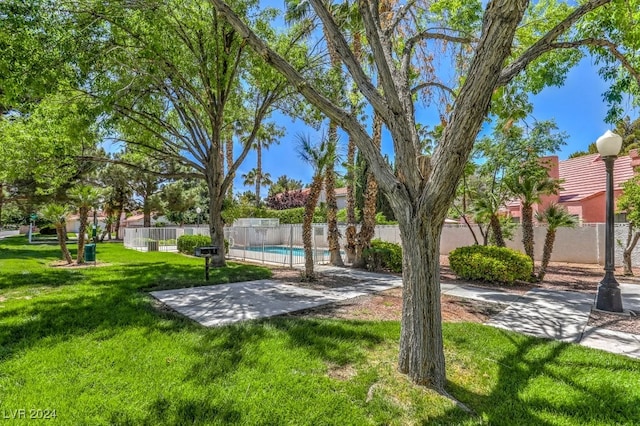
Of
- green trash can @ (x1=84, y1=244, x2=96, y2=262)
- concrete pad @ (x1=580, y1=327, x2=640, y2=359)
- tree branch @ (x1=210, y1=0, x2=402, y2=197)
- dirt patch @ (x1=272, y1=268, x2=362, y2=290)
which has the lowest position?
dirt patch @ (x1=272, y1=268, x2=362, y2=290)

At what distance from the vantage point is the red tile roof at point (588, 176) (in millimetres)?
15336

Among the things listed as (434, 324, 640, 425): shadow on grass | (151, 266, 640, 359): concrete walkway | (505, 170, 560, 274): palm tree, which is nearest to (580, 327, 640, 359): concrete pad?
(151, 266, 640, 359): concrete walkway

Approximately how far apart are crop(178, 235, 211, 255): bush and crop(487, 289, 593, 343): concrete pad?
13.2 metres

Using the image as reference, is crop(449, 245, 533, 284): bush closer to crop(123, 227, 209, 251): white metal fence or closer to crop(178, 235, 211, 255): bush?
crop(178, 235, 211, 255): bush

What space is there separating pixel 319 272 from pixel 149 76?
767cm

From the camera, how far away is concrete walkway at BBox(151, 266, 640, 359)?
5027 millimetres

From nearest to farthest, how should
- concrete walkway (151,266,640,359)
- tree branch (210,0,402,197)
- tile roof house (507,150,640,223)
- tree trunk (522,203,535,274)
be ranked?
tree branch (210,0,402,197)
concrete walkway (151,266,640,359)
tree trunk (522,203,535,274)
tile roof house (507,150,640,223)

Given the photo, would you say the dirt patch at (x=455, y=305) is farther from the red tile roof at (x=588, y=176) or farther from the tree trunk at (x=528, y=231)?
the red tile roof at (x=588, y=176)

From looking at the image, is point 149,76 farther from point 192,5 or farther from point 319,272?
point 319,272

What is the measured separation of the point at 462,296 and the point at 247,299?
4.78 m

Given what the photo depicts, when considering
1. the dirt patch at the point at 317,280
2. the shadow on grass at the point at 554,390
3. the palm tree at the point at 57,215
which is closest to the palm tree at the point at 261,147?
the dirt patch at the point at 317,280

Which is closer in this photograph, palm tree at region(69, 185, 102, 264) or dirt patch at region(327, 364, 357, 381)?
dirt patch at region(327, 364, 357, 381)

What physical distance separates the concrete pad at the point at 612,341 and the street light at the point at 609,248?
1.45 metres

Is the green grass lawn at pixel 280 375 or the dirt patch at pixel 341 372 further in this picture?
the dirt patch at pixel 341 372
